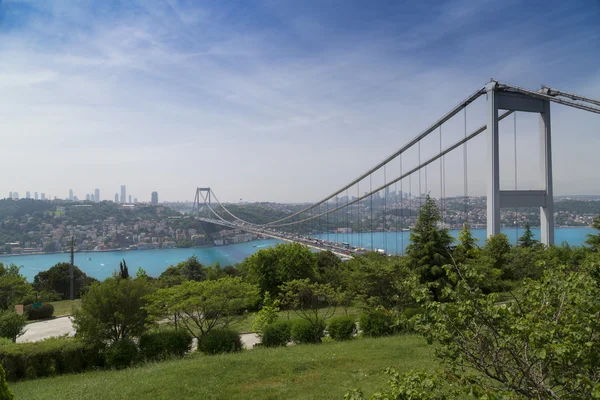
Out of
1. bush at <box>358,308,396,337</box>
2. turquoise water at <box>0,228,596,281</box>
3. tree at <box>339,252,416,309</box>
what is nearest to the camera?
bush at <box>358,308,396,337</box>

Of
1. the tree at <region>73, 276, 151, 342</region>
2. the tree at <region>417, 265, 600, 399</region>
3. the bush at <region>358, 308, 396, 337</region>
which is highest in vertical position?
the tree at <region>417, 265, 600, 399</region>

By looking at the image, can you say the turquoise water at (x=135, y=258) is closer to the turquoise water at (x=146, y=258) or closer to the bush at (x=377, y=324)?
the turquoise water at (x=146, y=258)

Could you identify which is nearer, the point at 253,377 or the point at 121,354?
the point at 253,377

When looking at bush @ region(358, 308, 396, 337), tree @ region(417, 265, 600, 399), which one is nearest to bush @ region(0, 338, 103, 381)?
bush @ region(358, 308, 396, 337)

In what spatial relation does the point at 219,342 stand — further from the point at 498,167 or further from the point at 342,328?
the point at 498,167

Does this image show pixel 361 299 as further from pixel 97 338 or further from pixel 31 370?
pixel 31 370

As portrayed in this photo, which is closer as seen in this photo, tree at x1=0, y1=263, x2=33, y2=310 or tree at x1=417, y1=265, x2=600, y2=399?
tree at x1=417, y1=265, x2=600, y2=399

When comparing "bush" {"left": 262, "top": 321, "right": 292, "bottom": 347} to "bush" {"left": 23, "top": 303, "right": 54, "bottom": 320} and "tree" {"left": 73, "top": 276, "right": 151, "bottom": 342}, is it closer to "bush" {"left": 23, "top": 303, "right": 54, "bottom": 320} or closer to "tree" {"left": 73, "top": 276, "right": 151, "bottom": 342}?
"tree" {"left": 73, "top": 276, "right": 151, "bottom": 342}

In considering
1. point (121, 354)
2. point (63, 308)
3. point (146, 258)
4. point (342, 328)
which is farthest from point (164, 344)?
point (146, 258)
